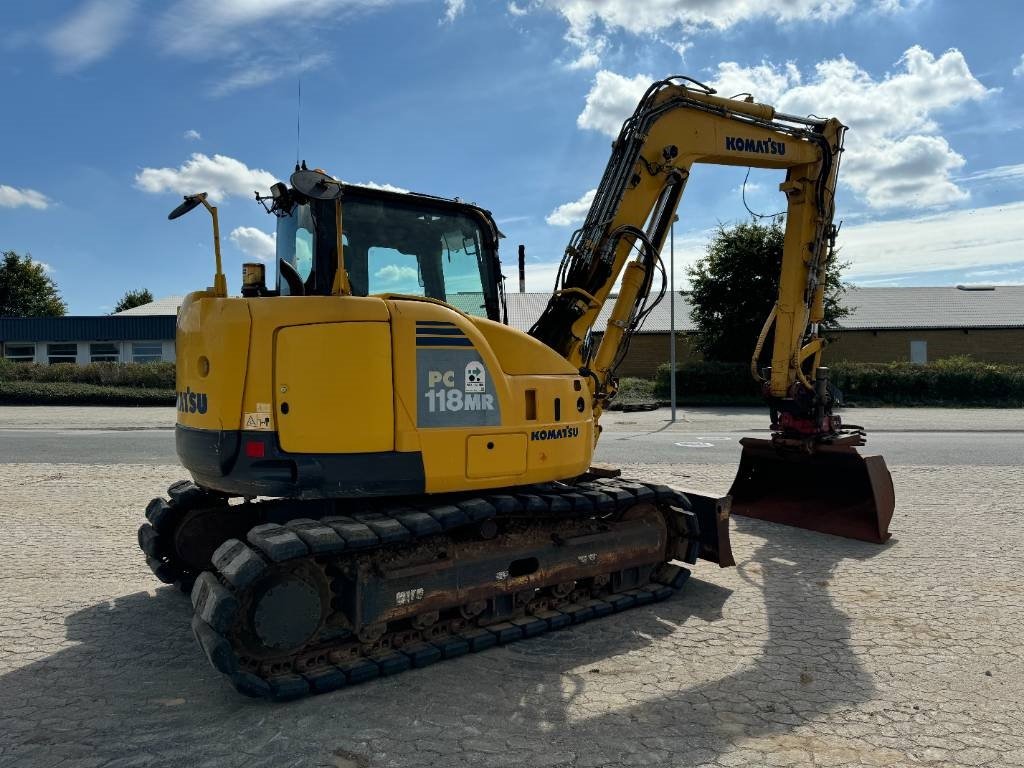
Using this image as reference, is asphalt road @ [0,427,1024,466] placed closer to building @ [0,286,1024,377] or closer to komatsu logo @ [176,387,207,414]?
komatsu logo @ [176,387,207,414]

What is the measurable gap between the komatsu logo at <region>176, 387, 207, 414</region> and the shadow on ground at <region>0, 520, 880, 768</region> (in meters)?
1.56

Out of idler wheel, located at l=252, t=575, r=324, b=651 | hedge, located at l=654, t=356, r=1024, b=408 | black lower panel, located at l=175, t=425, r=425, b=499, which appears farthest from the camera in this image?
hedge, located at l=654, t=356, r=1024, b=408

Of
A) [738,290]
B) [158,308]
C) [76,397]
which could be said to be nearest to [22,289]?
[158,308]

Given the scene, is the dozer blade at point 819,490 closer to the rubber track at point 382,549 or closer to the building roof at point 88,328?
the rubber track at point 382,549

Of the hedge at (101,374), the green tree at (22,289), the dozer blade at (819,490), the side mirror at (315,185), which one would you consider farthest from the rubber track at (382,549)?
the green tree at (22,289)

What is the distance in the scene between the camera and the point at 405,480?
4.71 m

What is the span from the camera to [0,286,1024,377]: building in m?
35.4

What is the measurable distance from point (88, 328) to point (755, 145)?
1411 inches

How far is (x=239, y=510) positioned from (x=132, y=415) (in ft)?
62.3

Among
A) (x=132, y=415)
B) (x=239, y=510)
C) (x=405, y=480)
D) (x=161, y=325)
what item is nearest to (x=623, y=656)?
(x=405, y=480)

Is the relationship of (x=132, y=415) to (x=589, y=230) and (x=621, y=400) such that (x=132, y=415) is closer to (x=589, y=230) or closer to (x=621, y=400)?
(x=621, y=400)

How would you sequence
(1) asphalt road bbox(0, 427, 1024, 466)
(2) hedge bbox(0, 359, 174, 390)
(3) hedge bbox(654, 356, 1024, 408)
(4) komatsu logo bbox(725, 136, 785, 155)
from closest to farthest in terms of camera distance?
(4) komatsu logo bbox(725, 136, 785, 155), (1) asphalt road bbox(0, 427, 1024, 466), (3) hedge bbox(654, 356, 1024, 408), (2) hedge bbox(0, 359, 174, 390)

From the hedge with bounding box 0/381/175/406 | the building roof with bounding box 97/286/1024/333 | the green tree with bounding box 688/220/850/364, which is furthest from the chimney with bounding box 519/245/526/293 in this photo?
the hedge with bounding box 0/381/175/406

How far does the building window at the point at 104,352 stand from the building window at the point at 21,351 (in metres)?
2.99
